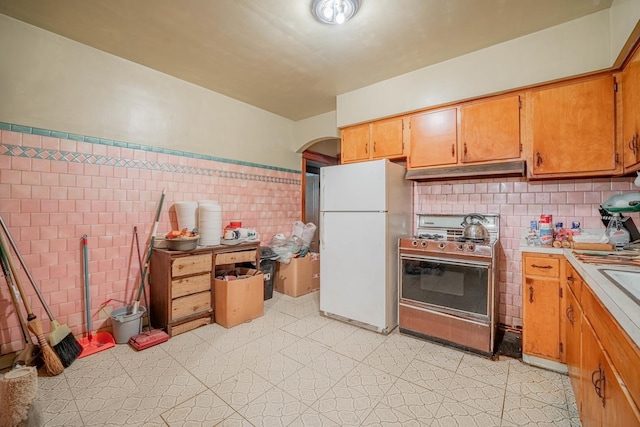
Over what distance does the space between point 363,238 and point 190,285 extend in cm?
173

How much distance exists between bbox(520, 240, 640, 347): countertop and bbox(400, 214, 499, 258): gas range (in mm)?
645

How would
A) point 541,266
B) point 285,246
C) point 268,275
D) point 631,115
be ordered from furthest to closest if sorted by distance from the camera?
point 285,246, point 268,275, point 541,266, point 631,115

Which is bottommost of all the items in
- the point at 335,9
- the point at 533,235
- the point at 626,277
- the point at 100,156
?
the point at 626,277

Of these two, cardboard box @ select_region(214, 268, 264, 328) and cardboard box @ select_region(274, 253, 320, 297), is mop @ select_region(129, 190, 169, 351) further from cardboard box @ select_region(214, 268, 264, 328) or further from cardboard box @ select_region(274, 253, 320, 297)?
cardboard box @ select_region(274, 253, 320, 297)

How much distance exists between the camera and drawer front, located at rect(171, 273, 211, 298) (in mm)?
2566

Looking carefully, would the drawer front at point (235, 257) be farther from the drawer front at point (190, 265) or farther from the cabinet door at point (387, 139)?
the cabinet door at point (387, 139)

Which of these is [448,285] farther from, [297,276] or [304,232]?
[304,232]

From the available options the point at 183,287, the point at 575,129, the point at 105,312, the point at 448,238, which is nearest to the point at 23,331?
the point at 105,312

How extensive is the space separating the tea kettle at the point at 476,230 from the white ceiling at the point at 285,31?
5.05ft

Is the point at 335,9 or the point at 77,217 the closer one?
the point at 335,9

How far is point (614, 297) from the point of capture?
988mm

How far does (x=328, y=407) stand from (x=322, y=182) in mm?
2037

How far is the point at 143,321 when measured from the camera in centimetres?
281

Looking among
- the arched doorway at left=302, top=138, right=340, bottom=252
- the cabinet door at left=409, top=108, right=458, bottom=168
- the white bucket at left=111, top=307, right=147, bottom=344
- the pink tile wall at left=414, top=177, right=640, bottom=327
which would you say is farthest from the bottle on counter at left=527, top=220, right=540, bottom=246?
the white bucket at left=111, top=307, right=147, bottom=344
